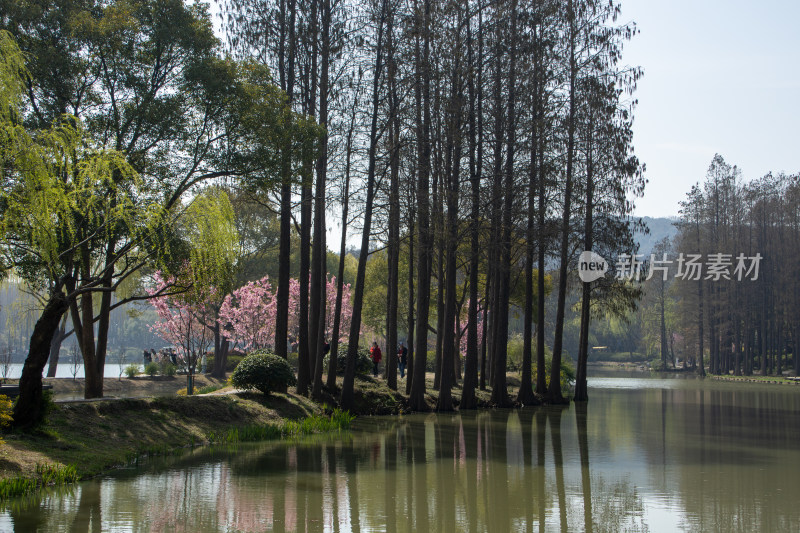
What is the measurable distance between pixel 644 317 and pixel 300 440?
383 ft

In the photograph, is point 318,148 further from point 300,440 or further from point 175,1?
point 300,440

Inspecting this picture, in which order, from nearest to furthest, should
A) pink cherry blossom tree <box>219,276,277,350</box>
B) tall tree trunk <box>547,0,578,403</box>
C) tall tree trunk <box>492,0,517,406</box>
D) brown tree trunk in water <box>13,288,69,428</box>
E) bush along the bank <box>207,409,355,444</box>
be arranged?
1. brown tree trunk in water <box>13,288,69,428</box>
2. bush along the bank <box>207,409,355,444</box>
3. tall tree trunk <box>492,0,517,406</box>
4. tall tree trunk <box>547,0,578,403</box>
5. pink cherry blossom tree <box>219,276,277,350</box>

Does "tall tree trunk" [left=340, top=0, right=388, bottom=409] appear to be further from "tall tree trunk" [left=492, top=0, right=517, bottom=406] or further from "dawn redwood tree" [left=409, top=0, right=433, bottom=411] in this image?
"tall tree trunk" [left=492, top=0, right=517, bottom=406]

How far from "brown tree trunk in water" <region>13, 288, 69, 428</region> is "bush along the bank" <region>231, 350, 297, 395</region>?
8731mm

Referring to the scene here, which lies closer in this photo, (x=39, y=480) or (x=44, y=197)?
(x=44, y=197)

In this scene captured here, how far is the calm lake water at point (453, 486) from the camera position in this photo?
10.2m

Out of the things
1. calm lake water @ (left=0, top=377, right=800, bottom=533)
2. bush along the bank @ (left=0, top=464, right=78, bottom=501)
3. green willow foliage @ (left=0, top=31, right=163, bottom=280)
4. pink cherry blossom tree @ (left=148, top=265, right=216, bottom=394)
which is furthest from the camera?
pink cherry blossom tree @ (left=148, top=265, right=216, bottom=394)

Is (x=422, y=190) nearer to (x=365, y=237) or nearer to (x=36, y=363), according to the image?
(x=365, y=237)

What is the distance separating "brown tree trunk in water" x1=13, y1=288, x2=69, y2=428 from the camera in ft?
44.9

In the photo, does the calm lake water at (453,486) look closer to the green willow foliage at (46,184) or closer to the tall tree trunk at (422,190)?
the green willow foliage at (46,184)

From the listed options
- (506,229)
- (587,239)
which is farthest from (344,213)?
(587,239)
